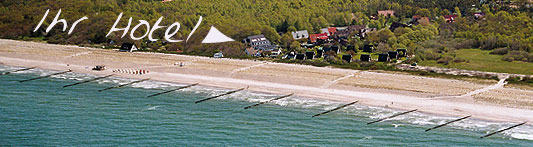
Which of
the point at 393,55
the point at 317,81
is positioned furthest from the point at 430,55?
the point at 317,81

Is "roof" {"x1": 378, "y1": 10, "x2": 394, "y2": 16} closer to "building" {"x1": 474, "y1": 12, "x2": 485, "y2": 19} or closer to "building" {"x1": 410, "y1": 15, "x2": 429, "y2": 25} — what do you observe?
"building" {"x1": 410, "y1": 15, "x2": 429, "y2": 25}

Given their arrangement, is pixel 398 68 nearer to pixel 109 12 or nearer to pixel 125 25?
pixel 125 25

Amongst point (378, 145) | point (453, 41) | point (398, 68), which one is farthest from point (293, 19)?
point (378, 145)

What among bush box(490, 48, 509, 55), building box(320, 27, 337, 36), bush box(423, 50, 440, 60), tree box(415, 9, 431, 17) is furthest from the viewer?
tree box(415, 9, 431, 17)

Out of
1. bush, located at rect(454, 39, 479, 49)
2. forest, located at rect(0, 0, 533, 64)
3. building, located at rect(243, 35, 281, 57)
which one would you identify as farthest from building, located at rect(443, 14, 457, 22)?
building, located at rect(243, 35, 281, 57)

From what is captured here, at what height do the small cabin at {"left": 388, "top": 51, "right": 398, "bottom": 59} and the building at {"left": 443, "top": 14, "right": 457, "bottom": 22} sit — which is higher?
the building at {"left": 443, "top": 14, "right": 457, "bottom": 22}

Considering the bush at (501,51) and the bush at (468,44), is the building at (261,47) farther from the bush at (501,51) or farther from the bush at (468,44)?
the bush at (501,51)

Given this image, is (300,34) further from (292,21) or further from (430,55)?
(430,55)
